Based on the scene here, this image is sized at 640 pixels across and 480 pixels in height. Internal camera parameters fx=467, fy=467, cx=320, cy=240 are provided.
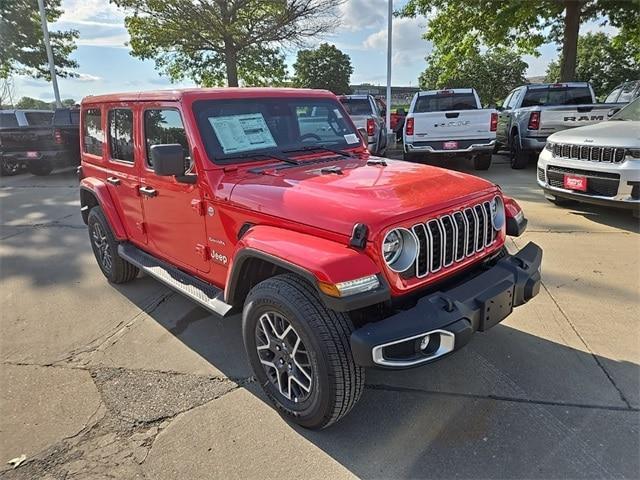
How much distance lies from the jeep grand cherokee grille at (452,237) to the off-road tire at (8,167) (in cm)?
1352

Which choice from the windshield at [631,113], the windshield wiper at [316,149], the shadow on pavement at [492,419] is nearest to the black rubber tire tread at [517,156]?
the windshield at [631,113]

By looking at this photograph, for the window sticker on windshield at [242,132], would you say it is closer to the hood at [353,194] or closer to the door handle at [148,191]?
the hood at [353,194]

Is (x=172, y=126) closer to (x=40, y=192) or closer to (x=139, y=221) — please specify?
(x=139, y=221)

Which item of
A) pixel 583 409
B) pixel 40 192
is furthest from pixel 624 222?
pixel 40 192

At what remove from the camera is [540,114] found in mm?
9258

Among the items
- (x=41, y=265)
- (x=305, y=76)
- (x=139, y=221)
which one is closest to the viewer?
(x=139, y=221)

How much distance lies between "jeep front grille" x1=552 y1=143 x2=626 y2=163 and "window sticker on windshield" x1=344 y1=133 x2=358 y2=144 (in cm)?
347

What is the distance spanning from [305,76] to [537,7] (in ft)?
89.7

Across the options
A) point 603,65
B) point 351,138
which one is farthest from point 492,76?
point 351,138

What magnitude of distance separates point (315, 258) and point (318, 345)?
426mm

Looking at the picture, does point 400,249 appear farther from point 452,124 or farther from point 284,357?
point 452,124

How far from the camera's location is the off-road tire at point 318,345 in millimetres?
2266

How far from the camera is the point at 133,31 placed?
17562mm

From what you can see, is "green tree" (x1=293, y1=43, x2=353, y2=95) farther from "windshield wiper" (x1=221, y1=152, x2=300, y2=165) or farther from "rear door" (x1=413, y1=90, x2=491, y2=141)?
"windshield wiper" (x1=221, y1=152, x2=300, y2=165)
